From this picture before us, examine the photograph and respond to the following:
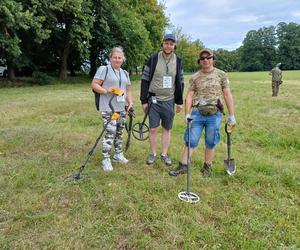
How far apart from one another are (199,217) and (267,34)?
4037 inches

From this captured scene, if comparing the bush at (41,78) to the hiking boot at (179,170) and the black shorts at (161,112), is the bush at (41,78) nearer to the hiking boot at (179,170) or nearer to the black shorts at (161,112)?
the black shorts at (161,112)

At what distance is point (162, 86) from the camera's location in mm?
4508

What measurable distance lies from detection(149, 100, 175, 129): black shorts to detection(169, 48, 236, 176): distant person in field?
0.43m

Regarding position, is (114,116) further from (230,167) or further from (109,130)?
(230,167)

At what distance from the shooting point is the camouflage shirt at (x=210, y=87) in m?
4.11

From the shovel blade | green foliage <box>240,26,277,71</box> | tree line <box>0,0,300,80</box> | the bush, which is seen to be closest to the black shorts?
the shovel blade

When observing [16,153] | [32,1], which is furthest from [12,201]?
[32,1]

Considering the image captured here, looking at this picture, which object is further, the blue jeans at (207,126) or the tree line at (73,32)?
Result: the tree line at (73,32)

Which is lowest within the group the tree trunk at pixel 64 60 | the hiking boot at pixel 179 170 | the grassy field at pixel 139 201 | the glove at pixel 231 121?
the grassy field at pixel 139 201

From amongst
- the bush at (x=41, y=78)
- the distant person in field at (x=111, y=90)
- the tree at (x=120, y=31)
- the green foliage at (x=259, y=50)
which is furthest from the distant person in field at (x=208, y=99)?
the green foliage at (x=259, y=50)

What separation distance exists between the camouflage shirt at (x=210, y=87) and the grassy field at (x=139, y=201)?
102 cm

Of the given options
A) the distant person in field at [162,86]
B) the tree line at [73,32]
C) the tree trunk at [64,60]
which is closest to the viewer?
the distant person in field at [162,86]

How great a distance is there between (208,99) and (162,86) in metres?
0.75

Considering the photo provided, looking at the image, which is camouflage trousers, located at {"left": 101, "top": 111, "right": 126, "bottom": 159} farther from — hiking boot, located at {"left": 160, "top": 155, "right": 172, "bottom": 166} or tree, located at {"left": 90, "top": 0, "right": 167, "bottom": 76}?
tree, located at {"left": 90, "top": 0, "right": 167, "bottom": 76}
